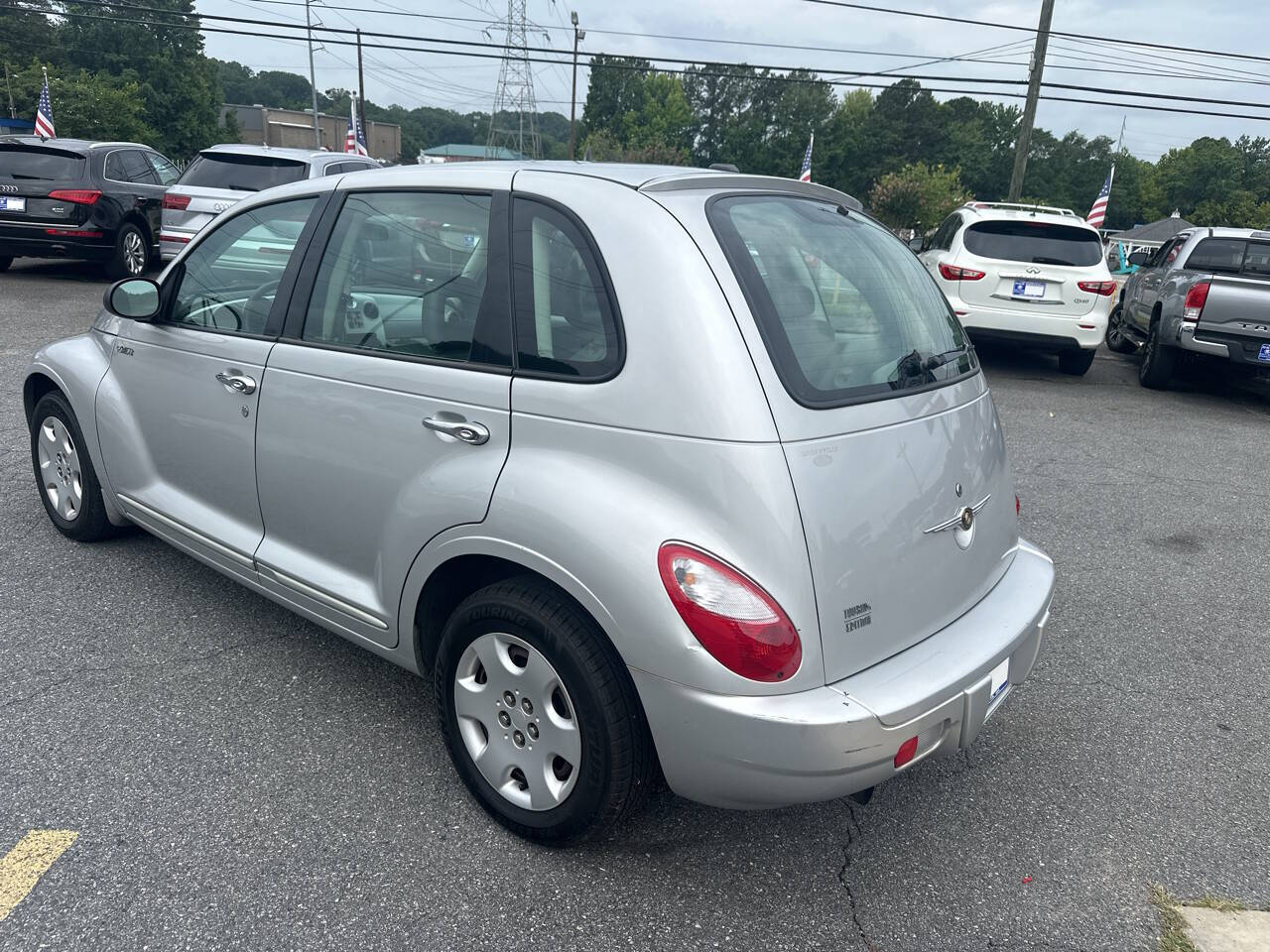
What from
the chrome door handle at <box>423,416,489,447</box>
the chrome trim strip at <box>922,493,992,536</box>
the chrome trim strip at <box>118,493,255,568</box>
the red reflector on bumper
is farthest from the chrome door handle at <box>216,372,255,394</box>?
the red reflector on bumper

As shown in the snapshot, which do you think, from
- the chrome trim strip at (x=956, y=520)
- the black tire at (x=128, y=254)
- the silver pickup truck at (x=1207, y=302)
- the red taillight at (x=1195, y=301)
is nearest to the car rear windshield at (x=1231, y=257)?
the silver pickup truck at (x=1207, y=302)

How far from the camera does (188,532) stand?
3346mm

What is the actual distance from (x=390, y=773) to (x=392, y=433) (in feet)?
3.32

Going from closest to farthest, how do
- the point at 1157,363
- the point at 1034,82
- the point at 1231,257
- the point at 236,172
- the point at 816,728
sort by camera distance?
the point at 816,728 < the point at 1231,257 < the point at 1157,363 < the point at 236,172 < the point at 1034,82

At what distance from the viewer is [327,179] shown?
3.05 m

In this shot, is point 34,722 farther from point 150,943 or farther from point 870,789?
point 870,789

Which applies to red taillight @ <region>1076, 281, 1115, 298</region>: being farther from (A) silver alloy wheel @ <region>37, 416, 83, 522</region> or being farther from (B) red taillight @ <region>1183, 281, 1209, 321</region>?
(A) silver alloy wheel @ <region>37, 416, 83, 522</region>

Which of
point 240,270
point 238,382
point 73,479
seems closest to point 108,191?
point 73,479

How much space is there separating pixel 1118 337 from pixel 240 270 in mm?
12731

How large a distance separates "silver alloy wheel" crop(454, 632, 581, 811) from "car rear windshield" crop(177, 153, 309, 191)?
9.85m

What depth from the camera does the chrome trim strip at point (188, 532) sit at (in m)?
3.14

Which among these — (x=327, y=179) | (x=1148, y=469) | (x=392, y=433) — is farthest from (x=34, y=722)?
(x=1148, y=469)

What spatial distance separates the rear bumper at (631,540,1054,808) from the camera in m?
1.97

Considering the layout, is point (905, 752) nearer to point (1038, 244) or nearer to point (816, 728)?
point (816, 728)
